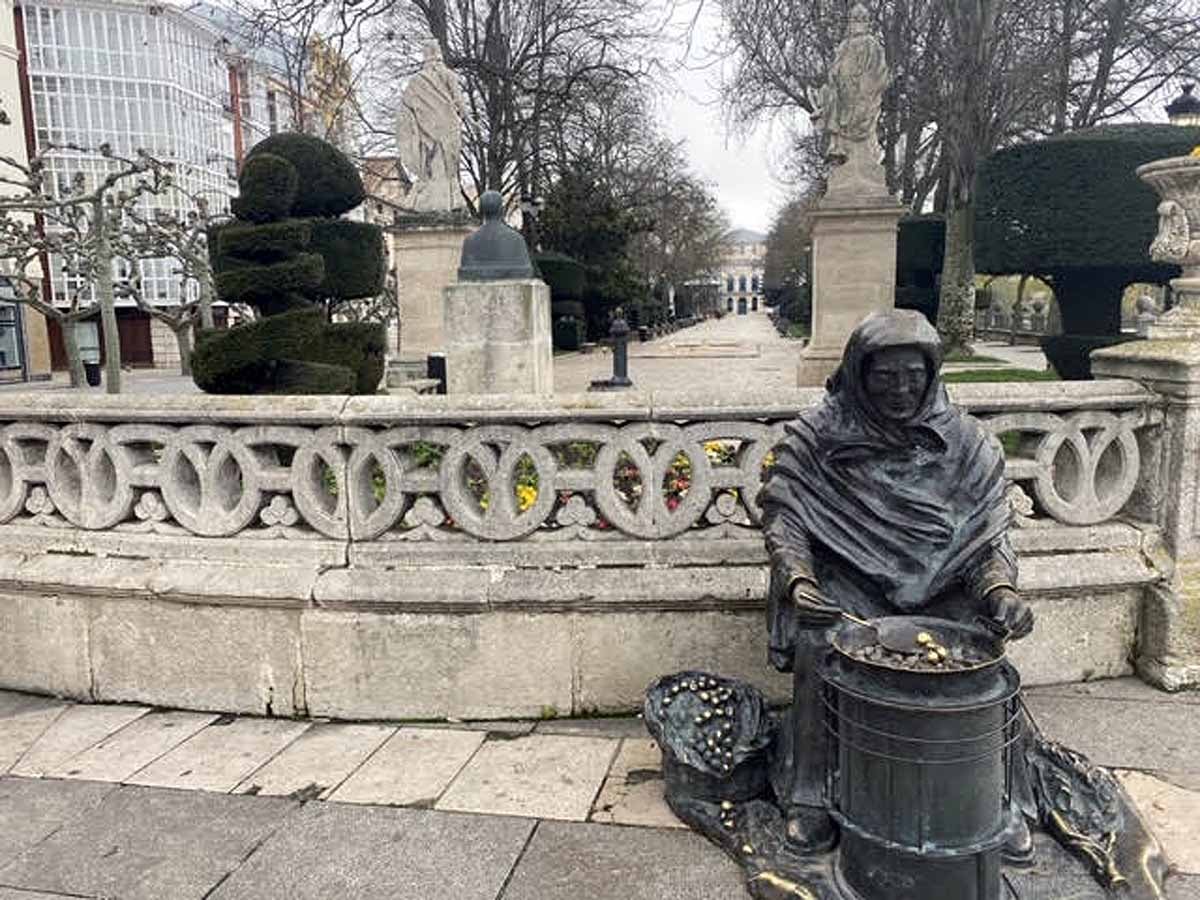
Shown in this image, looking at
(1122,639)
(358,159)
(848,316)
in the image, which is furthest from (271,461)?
(358,159)

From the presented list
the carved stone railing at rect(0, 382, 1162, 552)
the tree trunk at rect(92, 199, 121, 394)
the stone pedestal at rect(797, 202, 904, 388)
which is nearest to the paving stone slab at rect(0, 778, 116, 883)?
the carved stone railing at rect(0, 382, 1162, 552)

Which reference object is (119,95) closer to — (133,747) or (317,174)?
(317,174)

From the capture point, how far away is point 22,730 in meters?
4.17

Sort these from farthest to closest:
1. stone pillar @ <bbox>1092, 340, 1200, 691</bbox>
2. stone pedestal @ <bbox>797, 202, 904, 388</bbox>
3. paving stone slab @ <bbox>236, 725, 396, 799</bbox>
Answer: stone pedestal @ <bbox>797, 202, 904, 388</bbox> < stone pillar @ <bbox>1092, 340, 1200, 691</bbox> < paving stone slab @ <bbox>236, 725, 396, 799</bbox>

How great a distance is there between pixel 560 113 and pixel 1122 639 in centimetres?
2544

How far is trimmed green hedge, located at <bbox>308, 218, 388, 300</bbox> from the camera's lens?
477 inches

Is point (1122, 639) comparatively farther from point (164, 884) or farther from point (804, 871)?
point (164, 884)

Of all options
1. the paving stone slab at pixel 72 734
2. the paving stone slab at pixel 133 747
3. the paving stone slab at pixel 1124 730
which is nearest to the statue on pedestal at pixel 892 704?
the paving stone slab at pixel 1124 730

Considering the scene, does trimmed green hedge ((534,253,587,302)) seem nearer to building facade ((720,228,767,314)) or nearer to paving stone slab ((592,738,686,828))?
paving stone slab ((592,738,686,828))

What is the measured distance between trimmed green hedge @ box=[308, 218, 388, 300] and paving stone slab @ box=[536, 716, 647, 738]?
9195mm

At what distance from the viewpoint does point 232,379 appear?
29.8ft

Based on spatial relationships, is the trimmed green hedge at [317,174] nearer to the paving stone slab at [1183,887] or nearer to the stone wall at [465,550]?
the stone wall at [465,550]

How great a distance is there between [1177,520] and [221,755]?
438 centimetres

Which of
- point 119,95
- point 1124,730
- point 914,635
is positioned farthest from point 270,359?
point 119,95
